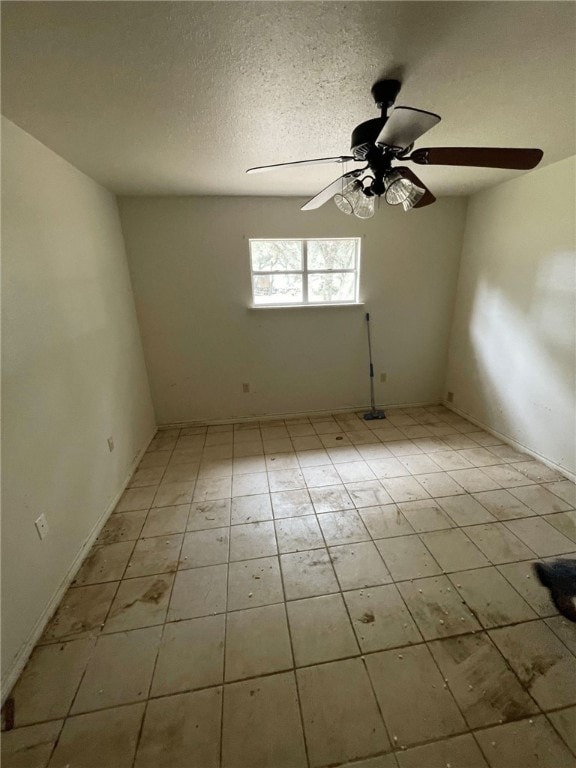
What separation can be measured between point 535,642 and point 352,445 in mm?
1806

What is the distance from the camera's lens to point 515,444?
9.21 feet

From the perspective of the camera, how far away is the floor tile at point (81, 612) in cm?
139

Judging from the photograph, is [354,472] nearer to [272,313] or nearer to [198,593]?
[198,593]

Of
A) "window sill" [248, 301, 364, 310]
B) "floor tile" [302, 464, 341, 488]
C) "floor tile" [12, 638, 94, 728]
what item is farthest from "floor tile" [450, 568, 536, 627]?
"window sill" [248, 301, 364, 310]

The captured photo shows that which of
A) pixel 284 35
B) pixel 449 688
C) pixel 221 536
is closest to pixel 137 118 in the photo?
pixel 284 35

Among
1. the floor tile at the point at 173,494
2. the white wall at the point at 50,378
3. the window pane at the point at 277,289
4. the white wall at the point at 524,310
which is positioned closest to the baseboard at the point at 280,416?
the white wall at the point at 524,310

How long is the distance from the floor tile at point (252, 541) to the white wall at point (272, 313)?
1691mm

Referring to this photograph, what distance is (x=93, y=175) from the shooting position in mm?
2229

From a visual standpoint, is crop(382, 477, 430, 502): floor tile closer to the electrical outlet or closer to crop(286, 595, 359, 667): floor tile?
crop(286, 595, 359, 667): floor tile

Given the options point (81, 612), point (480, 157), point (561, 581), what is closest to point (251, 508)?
point (81, 612)

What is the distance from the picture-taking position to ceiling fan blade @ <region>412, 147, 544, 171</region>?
121cm

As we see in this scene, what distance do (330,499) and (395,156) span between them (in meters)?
2.08

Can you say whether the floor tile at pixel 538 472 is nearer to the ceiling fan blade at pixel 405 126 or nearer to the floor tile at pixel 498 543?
the floor tile at pixel 498 543

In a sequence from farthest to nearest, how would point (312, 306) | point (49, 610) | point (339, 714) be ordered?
point (312, 306) < point (49, 610) < point (339, 714)
